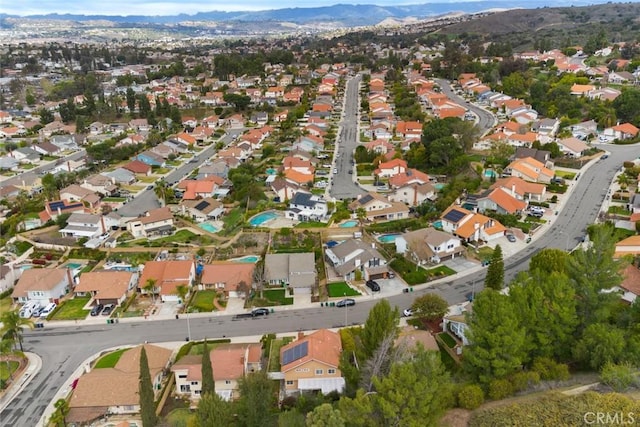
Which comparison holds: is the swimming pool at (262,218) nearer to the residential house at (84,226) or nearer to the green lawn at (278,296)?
the green lawn at (278,296)

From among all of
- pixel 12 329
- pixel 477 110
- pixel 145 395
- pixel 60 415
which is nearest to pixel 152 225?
pixel 12 329

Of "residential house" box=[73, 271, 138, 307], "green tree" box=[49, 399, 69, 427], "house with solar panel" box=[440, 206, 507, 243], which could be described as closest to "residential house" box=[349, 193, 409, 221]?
"house with solar panel" box=[440, 206, 507, 243]

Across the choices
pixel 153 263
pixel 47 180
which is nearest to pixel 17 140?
pixel 47 180

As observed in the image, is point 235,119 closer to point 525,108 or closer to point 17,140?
point 17,140

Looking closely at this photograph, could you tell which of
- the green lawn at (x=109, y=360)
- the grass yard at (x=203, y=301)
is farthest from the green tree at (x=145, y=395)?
the grass yard at (x=203, y=301)

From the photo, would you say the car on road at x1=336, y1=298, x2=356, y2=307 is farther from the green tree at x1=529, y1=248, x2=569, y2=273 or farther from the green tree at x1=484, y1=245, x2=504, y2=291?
the green tree at x1=529, y1=248, x2=569, y2=273
